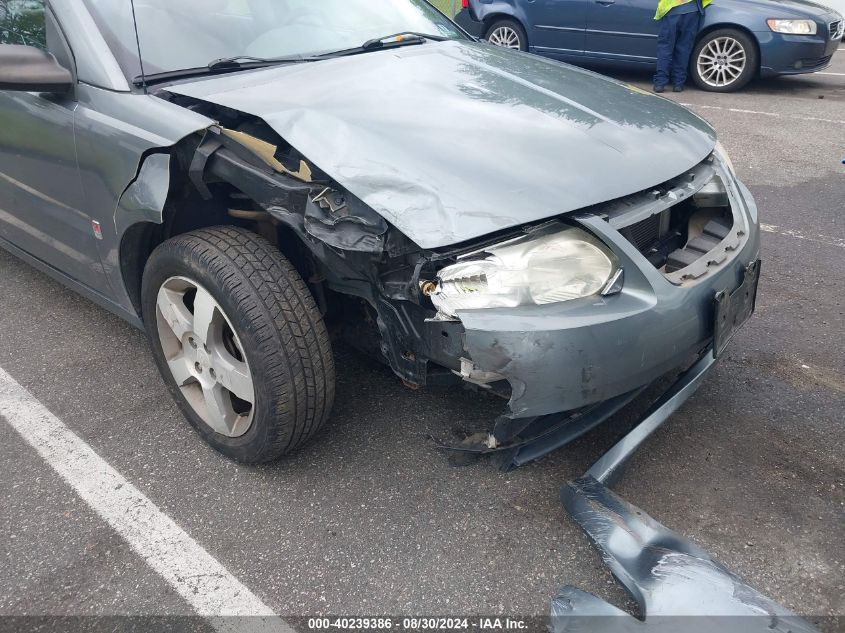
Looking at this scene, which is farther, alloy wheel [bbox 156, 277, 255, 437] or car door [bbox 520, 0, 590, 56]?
car door [bbox 520, 0, 590, 56]

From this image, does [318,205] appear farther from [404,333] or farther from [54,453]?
[54,453]

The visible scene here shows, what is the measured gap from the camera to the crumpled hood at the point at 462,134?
6.09 ft

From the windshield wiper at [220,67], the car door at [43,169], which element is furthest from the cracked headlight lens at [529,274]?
the car door at [43,169]

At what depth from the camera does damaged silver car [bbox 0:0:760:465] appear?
1.82 m

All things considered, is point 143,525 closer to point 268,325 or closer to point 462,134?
point 268,325

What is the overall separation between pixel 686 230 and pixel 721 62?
20.5 feet

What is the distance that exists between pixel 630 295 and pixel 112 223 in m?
1.75

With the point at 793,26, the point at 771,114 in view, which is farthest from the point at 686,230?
the point at 793,26

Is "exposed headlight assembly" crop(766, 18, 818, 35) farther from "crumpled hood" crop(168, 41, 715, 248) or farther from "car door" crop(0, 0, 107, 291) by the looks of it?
"car door" crop(0, 0, 107, 291)

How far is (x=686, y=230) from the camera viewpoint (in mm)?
2393

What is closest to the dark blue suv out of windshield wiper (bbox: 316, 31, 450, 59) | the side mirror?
windshield wiper (bbox: 316, 31, 450, 59)

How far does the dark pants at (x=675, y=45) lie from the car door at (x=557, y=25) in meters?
0.91

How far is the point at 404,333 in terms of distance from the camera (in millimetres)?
1951

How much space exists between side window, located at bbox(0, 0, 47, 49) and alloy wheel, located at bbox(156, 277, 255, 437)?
1.10m
